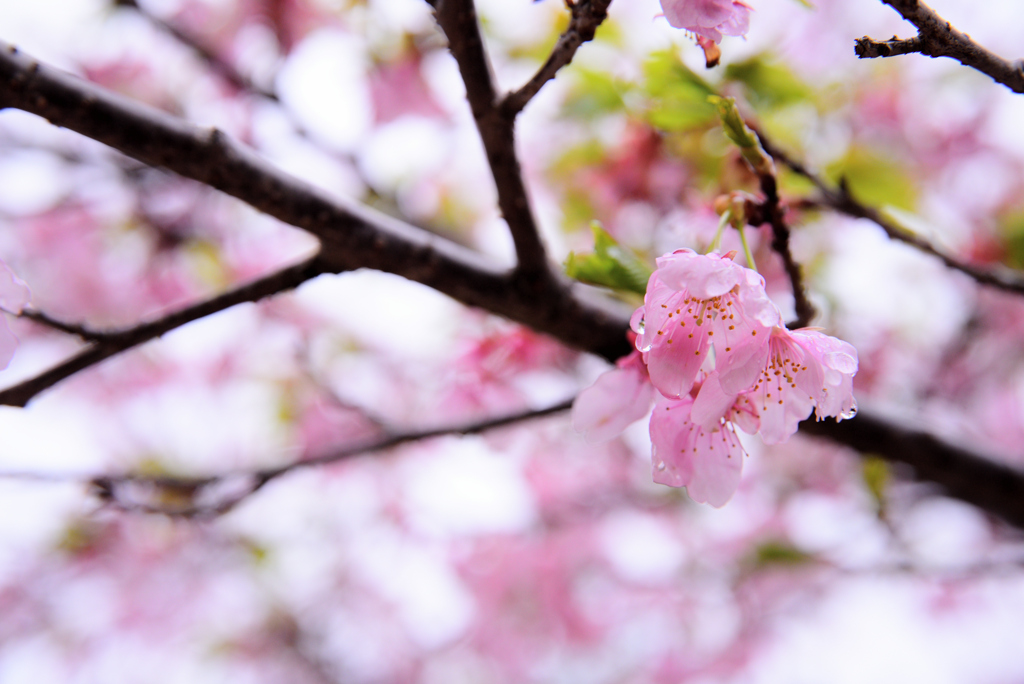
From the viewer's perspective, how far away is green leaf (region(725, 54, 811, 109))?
107 cm

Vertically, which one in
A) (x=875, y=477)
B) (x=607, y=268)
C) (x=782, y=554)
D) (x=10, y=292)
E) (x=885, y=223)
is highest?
(x=885, y=223)

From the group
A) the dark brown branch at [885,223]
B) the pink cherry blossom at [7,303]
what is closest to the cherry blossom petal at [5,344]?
the pink cherry blossom at [7,303]

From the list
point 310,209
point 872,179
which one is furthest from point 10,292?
point 872,179

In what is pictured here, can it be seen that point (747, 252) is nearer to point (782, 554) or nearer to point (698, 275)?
point (698, 275)

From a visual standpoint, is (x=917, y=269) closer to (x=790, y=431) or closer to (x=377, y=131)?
(x=377, y=131)

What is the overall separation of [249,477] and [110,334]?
14.7 inches

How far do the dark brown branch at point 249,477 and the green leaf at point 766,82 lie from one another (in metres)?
0.73

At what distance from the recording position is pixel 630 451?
8.33 ft

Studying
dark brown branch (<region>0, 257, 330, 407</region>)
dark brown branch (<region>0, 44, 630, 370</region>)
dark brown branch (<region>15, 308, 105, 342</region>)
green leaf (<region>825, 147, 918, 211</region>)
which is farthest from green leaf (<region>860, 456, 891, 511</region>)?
dark brown branch (<region>15, 308, 105, 342</region>)

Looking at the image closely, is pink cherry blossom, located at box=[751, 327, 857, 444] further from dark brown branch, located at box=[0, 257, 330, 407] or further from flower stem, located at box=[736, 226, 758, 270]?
dark brown branch, located at box=[0, 257, 330, 407]

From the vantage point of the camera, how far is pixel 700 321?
48cm

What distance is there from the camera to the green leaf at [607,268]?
604 millimetres

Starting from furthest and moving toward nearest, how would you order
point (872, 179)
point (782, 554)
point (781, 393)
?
point (782, 554), point (872, 179), point (781, 393)

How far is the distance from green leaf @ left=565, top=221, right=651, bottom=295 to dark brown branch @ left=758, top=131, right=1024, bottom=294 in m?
0.25
